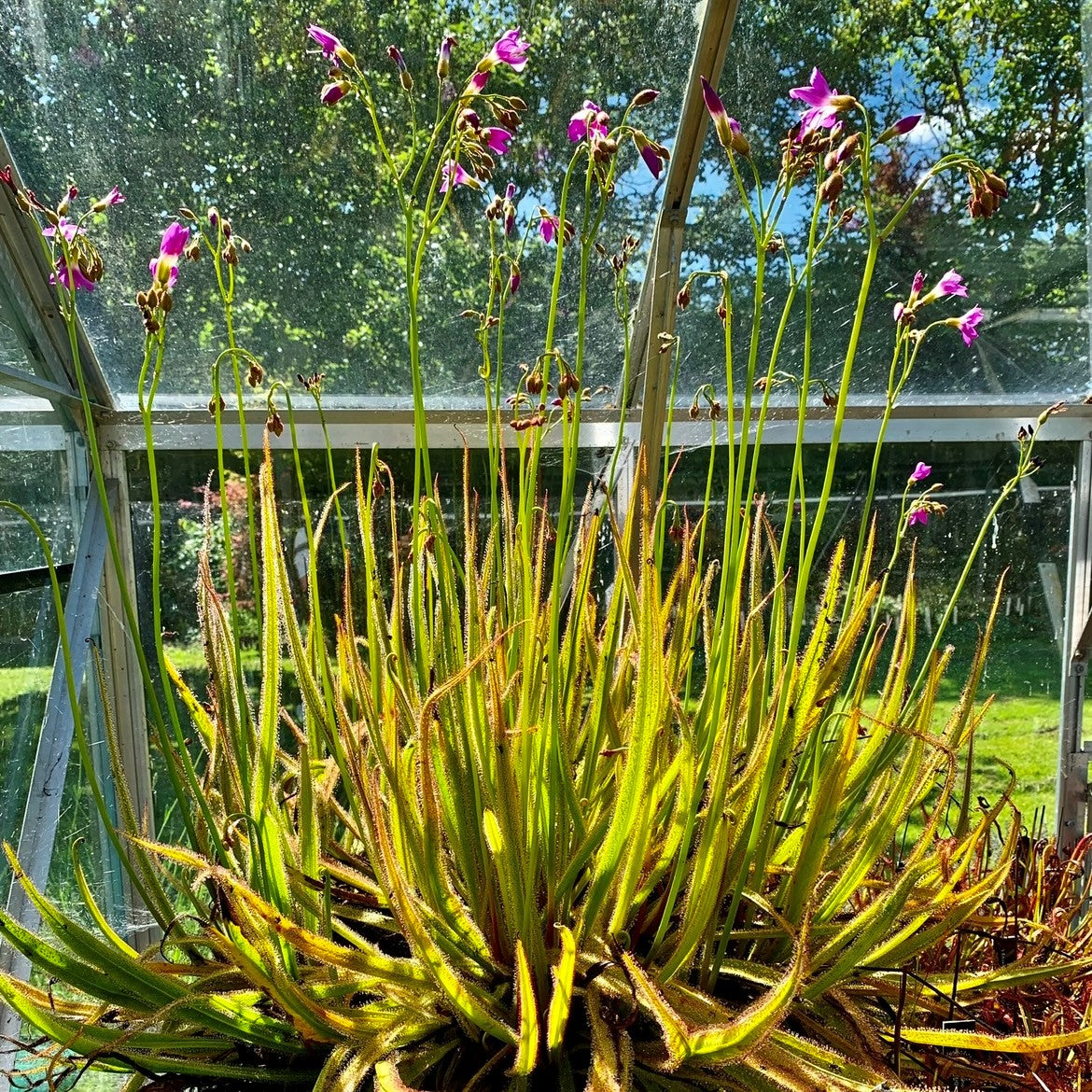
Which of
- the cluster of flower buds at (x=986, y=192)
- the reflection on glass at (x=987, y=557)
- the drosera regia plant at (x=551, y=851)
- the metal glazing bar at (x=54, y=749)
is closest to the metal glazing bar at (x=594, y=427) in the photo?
the reflection on glass at (x=987, y=557)

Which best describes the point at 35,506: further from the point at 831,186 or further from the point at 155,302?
the point at 831,186

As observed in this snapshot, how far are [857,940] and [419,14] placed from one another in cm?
126

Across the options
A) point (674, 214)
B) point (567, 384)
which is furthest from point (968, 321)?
point (674, 214)

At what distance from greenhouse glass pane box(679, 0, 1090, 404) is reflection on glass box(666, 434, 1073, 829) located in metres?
0.18

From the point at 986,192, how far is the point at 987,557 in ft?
5.16

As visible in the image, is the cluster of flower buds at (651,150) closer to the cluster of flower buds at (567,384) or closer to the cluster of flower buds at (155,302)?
the cluster of flower buds at (567,384)

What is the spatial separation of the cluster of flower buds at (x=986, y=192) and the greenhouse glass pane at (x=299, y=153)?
93 cm

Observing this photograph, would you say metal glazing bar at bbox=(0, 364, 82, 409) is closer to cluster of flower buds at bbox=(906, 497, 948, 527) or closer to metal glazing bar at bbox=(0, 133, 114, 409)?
metal glazing bar at bbox=(0, 133, 114, 409)

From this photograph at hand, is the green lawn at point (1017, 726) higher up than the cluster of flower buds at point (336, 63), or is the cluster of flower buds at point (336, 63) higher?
the cluster of flower buds at point (336, 63)

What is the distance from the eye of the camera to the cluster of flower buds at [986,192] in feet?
1.61

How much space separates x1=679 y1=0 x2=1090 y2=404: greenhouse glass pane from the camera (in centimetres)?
134

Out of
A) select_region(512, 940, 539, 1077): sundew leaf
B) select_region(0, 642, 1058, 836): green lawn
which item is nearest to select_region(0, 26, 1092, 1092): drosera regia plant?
select_region(512, 940, 539, 1077): sundew leaf

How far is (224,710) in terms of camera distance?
0.69 meters

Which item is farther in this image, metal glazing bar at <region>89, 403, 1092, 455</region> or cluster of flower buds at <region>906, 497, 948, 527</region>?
metal glazing bar at <region>89, 403, 1092, 455</region>
